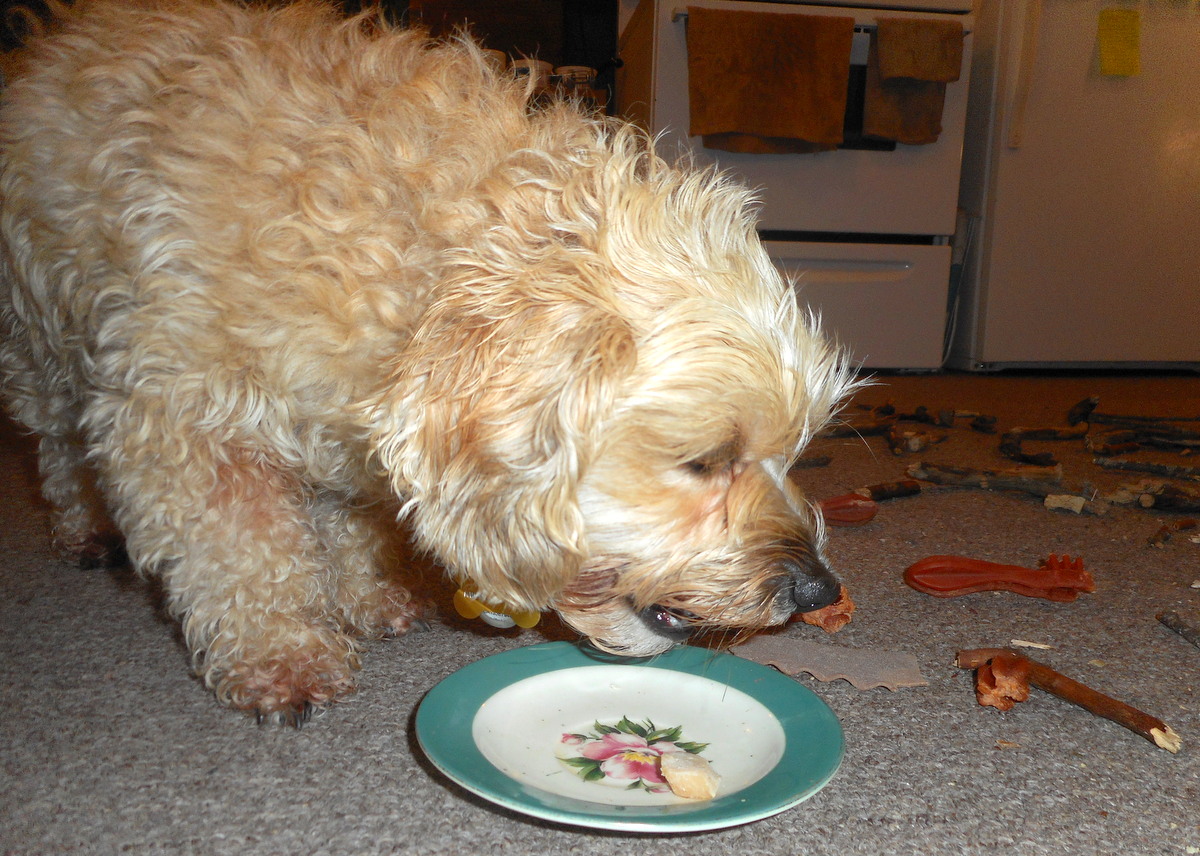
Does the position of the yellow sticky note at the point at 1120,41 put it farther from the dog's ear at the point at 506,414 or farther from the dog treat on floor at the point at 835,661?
the dog's ear at the point at 506,414

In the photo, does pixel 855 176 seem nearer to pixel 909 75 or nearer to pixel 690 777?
pixel 909 75

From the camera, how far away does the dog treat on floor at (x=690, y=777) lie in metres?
1.07

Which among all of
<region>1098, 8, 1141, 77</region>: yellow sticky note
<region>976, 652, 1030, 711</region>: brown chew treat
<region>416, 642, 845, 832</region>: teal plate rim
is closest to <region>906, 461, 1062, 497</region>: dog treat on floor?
<region>976, 652, 1030, 711</region>: brown chew treat

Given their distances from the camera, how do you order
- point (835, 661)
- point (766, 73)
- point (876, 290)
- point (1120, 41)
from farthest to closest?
1. point (876, 290)
2. point (1120, 41)
3. point (766, 73)
4. point (835, 661)

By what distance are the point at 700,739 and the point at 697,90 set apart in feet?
12.5

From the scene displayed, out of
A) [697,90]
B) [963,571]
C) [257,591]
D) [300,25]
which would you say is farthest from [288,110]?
[697,90]

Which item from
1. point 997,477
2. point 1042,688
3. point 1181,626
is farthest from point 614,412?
point 997,477

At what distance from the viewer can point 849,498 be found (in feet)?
7.53

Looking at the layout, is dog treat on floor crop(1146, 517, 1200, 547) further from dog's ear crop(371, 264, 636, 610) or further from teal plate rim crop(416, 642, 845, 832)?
dog's ear crop(371, 264, 636, 610)

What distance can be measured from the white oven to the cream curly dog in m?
3.34

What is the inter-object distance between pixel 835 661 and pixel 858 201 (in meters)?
3.87

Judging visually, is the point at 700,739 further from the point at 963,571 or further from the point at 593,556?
the point at 963,571

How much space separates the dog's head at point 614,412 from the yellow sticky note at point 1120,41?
15.1ft

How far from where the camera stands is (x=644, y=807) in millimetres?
1018
